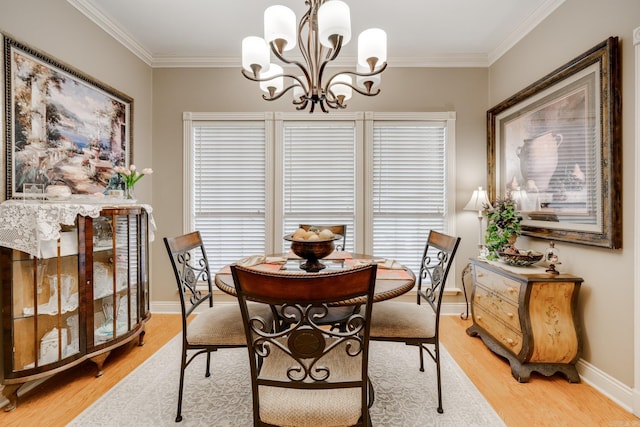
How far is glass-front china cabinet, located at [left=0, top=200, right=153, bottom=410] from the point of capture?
1.72 m

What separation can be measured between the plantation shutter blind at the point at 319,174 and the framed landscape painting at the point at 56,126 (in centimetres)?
166

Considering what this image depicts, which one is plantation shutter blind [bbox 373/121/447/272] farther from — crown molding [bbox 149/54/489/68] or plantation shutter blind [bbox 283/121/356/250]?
crown molding [bbox 149/54/489/68]

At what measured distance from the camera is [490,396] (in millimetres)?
1893

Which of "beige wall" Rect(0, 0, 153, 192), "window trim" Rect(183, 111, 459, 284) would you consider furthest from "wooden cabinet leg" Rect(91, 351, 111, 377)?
"beige wall" Rect(0, 0, 153, 192)

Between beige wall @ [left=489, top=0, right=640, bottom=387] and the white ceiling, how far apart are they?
0.30 metres

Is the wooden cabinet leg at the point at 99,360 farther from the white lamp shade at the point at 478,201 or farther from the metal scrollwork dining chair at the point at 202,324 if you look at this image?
the white lamp shade at the point at 478,201

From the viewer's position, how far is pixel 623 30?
71.8 inches

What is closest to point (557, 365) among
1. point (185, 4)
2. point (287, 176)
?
point (287, 176)

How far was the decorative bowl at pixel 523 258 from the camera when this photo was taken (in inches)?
90.2

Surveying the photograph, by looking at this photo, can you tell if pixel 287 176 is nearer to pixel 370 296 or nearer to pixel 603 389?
pixel 370 296

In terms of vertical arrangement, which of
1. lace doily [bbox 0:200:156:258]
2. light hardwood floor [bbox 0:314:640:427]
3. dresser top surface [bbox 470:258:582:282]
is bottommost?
light hardwood floor [bbox 0:314:640:427]

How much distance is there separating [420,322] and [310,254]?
0.80m

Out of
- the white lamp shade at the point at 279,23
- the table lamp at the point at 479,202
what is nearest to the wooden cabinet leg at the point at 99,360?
the white lamp shade at the point at 279,23

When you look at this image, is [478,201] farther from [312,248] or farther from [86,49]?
[86,49]
